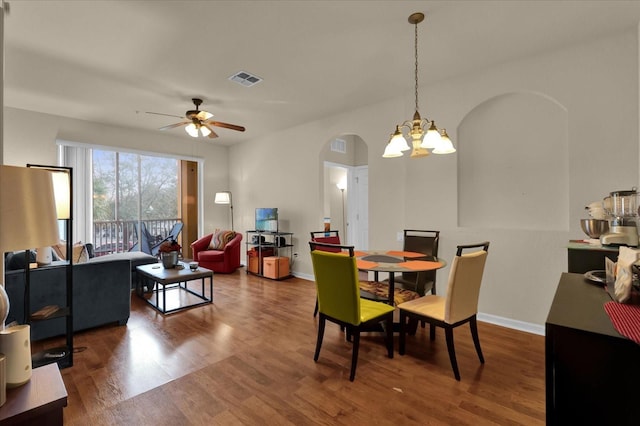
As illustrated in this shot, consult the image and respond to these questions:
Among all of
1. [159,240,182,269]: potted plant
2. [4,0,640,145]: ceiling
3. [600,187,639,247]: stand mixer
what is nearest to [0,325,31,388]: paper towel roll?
→ [4,0,640,145]: ceiling

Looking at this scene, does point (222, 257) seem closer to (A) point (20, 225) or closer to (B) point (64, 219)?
(B) point (64, 219)

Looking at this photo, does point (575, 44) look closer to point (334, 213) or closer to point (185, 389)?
point (185, 389)

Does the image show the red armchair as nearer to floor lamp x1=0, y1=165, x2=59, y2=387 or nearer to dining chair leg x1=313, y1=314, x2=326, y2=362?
dining chair leg x1=313, y1=314, x2=326, y2=362

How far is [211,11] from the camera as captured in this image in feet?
7.75

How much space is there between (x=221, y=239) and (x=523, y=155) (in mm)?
5192

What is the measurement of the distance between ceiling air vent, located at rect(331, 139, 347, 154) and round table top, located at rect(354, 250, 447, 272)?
12.5ft

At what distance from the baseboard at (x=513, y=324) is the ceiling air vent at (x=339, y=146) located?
4293mm

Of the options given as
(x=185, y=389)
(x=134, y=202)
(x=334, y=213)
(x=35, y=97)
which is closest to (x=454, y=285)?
(x=185, y=389)

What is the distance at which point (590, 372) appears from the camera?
0.84m

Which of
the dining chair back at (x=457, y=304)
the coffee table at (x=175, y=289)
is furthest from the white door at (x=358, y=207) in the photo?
the dining chair back at (x=457, y=304)

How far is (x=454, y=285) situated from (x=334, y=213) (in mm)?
5102

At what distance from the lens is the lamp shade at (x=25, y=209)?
99 cm

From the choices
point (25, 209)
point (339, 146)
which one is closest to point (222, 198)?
point (339, 146)

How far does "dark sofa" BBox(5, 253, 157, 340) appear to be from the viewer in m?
2.52
